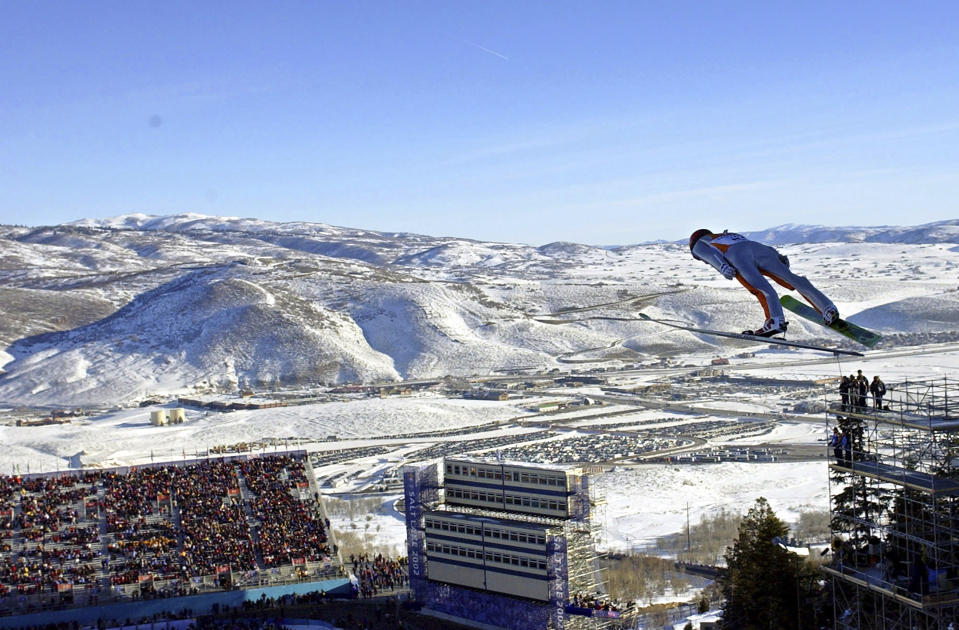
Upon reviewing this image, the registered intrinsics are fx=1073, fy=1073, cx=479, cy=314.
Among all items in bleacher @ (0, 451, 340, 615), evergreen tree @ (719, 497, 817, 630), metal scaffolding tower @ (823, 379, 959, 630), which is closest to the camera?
metal scaffolding tower @ (823, 379, 959, 630)

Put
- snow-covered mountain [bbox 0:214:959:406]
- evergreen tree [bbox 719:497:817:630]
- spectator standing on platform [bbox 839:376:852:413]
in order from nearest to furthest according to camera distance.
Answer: spectator standing on platform [bbox 839:376:852:413]
evergreen tree [bbox 719:497:817:630]
snow-covered mountain [bbox 0:214:959:406]

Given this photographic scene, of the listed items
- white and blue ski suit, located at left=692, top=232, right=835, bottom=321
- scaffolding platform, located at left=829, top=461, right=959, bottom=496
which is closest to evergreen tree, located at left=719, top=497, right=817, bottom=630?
scaffolding platform, located at left=829, top=461, right=959, bottom=496

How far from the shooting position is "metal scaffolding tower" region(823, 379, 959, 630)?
2253cm

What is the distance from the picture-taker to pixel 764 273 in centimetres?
1561

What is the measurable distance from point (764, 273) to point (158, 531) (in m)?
36.9

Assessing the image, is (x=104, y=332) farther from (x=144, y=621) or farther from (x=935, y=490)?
(x=935, y=490)

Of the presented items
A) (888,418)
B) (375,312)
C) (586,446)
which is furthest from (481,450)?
(375,312)

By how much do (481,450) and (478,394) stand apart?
3279cm

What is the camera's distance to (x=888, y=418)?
23.6 m

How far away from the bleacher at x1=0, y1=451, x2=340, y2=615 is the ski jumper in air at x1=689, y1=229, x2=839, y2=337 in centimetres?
3088

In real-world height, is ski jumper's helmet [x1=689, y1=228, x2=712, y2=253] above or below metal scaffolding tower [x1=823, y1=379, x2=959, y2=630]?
above

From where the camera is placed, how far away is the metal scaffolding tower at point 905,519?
73.9 ft

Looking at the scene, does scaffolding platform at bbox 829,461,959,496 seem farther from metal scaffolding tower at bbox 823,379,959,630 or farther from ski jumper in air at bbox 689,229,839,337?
ski jumper in air at bbox 689,229,839,337

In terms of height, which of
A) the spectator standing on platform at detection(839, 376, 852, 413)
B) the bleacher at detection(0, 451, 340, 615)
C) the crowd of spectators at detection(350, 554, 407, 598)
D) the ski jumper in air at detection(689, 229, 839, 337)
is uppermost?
the ski jumper in air at detection(689, 229, 839, 337)
